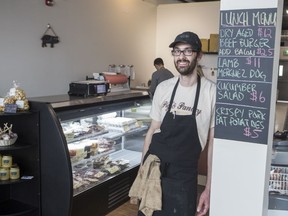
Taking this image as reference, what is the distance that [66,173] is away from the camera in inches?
116

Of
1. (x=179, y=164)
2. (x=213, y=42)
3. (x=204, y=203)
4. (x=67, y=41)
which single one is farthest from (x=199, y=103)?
(x=213, y=42)

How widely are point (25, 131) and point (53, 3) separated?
92.5 inches

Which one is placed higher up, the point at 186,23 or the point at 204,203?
the point at 186,23

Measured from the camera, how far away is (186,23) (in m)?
7.44

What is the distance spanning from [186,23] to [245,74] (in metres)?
5.93

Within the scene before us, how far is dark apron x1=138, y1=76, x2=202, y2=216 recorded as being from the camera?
7.09ft

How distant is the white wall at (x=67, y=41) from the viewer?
424 cm

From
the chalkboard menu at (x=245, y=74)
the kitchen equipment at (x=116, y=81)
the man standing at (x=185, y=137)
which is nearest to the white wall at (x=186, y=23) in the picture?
the kitchen equipment at (x=116, y=81)

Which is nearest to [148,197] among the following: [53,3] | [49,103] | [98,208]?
[49,103]

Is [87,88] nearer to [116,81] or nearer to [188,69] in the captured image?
[116,81]

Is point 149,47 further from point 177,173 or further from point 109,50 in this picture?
point 177,173

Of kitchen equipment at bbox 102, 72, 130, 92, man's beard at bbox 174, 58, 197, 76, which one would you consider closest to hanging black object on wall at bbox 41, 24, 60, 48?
kitchen equipment at bbox 102, 72, 130, 92

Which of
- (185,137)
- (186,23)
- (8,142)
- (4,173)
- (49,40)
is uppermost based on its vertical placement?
(186,23)

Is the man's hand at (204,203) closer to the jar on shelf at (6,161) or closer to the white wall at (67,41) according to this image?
the jar on shelf at (6,161)
